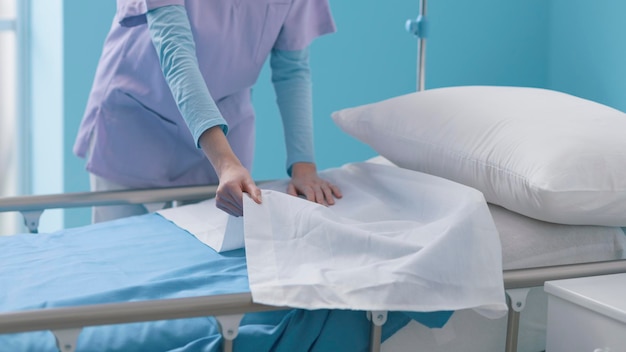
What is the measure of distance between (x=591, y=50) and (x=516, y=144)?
59.0 inches

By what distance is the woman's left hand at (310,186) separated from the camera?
1.85 meters

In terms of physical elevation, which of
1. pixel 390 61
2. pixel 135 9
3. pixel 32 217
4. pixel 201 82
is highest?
pixel 135 9

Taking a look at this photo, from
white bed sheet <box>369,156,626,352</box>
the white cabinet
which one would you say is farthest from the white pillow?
the white cabinet

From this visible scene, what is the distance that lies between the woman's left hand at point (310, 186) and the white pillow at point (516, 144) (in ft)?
0.51

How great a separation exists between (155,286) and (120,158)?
2.28 ft

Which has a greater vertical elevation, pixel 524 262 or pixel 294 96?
pixel 294 96

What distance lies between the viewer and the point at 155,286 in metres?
1.50

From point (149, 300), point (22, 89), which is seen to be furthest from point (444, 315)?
point (22, 89)

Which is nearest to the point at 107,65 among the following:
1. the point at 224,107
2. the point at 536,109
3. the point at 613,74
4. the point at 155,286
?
the point at 224,107

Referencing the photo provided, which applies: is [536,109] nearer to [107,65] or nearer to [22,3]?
[107,65]

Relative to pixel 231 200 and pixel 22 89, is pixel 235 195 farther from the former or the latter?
pixel 22 89

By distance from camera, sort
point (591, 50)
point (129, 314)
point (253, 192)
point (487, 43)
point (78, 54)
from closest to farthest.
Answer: point (129, 314) → point (253, 192) → point (591, 50) → point (78, 54) → point (487, 43)

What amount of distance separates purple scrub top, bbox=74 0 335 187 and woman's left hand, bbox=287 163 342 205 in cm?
26

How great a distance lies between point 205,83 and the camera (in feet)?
Result: 6.09
